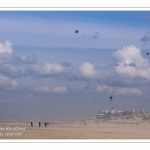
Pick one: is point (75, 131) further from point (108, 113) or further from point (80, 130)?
point (108, 113)

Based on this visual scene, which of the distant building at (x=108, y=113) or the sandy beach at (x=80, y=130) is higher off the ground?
the distant building at (x=108, y=113)

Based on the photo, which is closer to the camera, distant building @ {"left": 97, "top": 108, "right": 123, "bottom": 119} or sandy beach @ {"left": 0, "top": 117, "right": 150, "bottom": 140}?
sandy beach @ {"left": 0, "top": 117, "right": 150, "bottom": 140}

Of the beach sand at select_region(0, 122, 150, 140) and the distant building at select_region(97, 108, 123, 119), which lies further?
the distant building at select_region(97, 108, 123, 119)

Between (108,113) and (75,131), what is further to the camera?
(108,113)

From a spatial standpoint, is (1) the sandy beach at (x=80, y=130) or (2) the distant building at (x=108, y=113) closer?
(1) the sandy beach at (x=80, y=130)

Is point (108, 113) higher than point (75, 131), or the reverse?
point (108, 113)

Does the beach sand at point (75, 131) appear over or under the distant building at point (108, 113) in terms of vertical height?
under

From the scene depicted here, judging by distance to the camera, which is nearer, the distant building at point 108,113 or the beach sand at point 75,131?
the beach sand at point 75,131

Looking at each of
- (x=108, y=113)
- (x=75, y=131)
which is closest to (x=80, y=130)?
(x=75, y=131)

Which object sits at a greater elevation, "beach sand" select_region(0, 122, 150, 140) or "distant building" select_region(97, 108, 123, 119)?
"distant building" select_region(97, 108, 123, 119)

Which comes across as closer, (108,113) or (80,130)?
(80,130)
